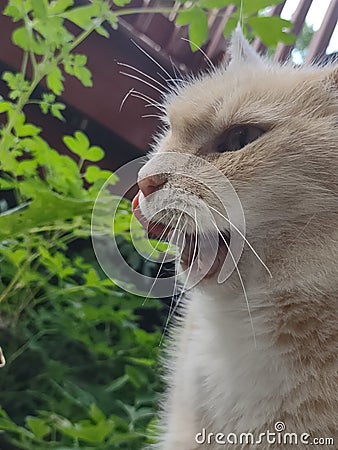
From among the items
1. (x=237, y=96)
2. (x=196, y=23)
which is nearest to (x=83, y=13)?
(x=196, y=23)

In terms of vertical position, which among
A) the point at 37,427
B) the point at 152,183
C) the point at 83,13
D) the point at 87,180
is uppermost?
the point at 83,13

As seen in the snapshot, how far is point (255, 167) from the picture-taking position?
440 millimetres

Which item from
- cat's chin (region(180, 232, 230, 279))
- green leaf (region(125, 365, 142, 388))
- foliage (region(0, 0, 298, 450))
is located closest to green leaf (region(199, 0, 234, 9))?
foliage (region(0, 0, 298, 450))

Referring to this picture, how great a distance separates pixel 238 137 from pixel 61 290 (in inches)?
17.7

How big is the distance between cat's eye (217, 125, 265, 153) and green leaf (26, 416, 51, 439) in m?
0.36

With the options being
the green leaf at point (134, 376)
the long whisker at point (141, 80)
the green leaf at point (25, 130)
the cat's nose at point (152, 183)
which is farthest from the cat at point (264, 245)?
the green leaf at point (25, 130)

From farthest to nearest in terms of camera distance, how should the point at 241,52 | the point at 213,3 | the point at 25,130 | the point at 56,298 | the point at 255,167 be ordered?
the point at 56,298
the point at 25,130
the point at 213,3
the point at 241,52
the point at 255,167

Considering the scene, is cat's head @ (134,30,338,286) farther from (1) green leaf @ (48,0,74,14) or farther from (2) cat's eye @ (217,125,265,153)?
(1) green leaf @ (48,0,74,14)

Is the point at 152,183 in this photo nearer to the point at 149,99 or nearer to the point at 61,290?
the point at 149,99

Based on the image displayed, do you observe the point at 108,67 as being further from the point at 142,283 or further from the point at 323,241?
the point at 323,241

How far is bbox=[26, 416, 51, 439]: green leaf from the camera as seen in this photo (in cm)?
62

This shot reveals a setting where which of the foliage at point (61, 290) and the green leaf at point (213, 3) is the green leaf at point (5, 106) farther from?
the green leaf at point (213, 3)

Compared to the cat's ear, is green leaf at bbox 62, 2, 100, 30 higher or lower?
lower

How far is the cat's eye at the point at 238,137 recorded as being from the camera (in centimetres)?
46
